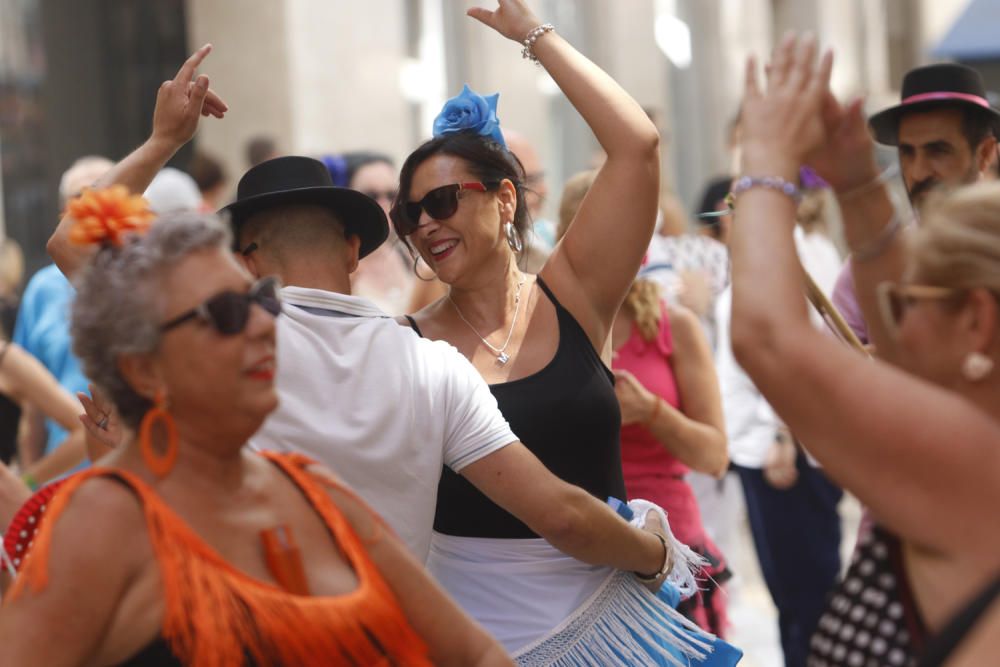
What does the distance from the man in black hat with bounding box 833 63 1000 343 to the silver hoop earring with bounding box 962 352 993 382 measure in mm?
1800

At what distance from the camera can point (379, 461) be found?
289 centimetres

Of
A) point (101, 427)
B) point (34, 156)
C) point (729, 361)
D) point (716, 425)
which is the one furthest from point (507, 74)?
point (101, 427)

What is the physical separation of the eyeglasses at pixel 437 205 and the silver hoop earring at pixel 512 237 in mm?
146

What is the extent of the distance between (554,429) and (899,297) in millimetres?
1318

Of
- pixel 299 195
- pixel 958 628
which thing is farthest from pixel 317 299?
pixel 958 628

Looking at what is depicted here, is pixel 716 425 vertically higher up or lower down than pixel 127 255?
lower down

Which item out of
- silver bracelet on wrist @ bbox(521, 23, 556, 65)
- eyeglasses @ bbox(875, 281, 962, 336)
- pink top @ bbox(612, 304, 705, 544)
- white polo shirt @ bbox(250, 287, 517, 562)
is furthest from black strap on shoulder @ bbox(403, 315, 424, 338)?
eyeglasses @ bbox(875, 281, 962, 336)

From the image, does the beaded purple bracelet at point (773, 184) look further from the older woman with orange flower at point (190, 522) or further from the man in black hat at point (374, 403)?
the man in black hat at point (374, 403)

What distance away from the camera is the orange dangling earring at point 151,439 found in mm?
2230

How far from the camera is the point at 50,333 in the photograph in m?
5.98

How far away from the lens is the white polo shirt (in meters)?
2.88

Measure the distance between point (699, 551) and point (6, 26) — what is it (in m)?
7.17

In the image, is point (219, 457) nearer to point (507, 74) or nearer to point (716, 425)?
point (716, 425)

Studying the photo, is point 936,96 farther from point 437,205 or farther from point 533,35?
point 437,205
